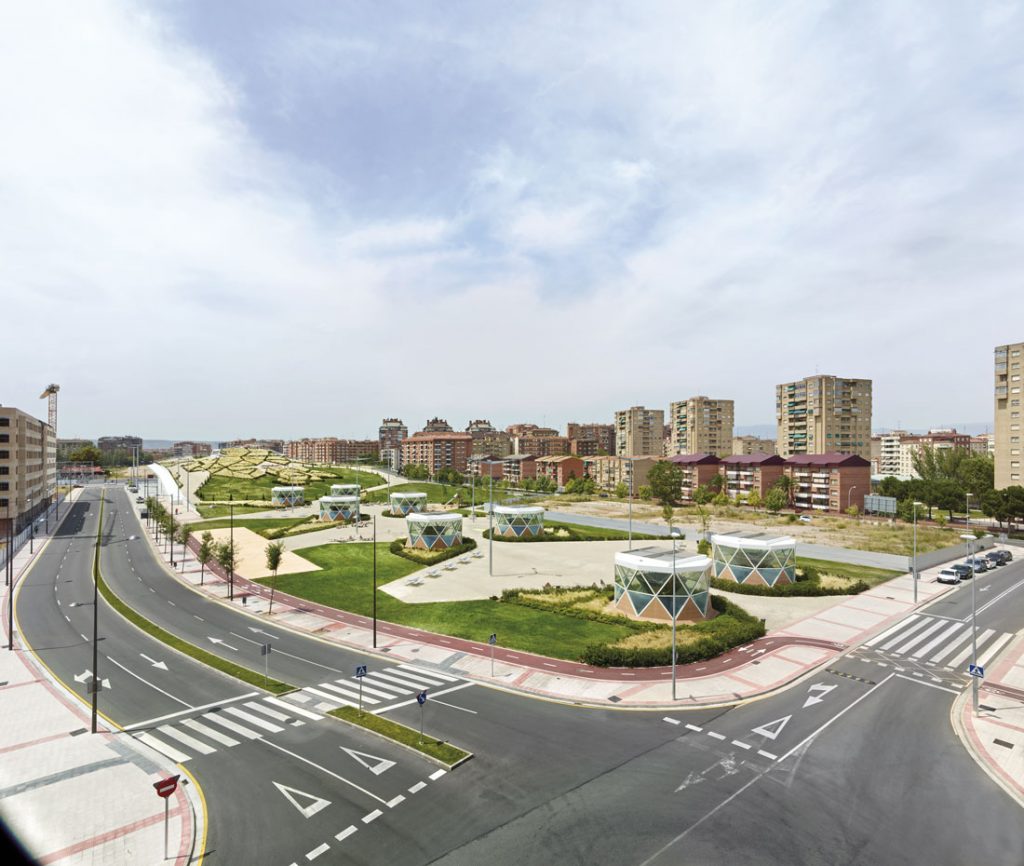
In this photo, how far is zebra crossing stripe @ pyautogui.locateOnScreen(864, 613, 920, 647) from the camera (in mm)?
38625

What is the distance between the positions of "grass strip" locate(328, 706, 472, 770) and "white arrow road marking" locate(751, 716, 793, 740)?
13.3 metres

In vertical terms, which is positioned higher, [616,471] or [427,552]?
[616,471]

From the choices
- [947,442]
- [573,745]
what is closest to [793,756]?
[573,745]

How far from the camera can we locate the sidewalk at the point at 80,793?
58.1 feet

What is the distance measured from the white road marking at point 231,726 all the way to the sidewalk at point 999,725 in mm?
30758

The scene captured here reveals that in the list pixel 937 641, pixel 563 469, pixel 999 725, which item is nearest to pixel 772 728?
pixel 999 725

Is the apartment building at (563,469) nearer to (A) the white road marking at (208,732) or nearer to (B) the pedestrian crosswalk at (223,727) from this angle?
(B) the pedestrian crosswalk at (223,727)

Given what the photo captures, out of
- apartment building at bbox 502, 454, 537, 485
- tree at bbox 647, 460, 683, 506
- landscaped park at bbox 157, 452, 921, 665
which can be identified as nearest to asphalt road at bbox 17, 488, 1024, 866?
landscaped park at bbox 157, 452, 921, 665

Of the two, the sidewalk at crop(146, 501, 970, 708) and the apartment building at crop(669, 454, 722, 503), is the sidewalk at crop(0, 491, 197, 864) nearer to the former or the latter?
the sidewalk at crop(146, 501, 970, 708)

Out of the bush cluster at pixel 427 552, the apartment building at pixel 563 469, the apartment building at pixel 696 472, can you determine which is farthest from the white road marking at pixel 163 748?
the apartment building at pixel 563 469

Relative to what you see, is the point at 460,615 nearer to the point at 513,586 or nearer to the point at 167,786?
the point at 513,586

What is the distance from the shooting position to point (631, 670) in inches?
1294

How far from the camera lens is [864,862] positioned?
16.7 metres

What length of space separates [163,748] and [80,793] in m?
3.59
